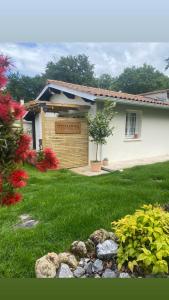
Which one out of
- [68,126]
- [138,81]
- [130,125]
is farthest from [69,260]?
[138,81]

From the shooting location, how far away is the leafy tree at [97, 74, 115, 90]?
2869cm

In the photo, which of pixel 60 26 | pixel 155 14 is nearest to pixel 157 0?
pixel 155 14

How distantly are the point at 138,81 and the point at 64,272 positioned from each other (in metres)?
32.8

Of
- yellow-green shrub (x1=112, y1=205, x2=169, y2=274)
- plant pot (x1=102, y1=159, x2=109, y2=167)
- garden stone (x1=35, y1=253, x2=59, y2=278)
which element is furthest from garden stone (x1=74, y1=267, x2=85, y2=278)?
plant pot (x1=102, y1=159, x2=109, y2=167)

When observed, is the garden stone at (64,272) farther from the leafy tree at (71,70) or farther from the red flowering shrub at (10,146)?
the leafy tree at (71,70)

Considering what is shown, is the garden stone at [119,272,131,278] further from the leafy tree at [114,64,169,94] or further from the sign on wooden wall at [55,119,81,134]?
the leafy tree at [114,64,169,94]

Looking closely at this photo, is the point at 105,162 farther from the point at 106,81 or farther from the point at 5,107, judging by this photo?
the point at 106,81

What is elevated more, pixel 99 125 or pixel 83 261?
pixel 99 125

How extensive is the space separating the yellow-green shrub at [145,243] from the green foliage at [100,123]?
678 centimetres

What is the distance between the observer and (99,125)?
31.8ft

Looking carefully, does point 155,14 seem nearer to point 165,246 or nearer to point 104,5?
point 104,5

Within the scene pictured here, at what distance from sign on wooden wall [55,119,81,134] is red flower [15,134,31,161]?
7.67 m

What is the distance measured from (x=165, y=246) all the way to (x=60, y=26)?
5.22m

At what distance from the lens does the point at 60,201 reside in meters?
5.33
